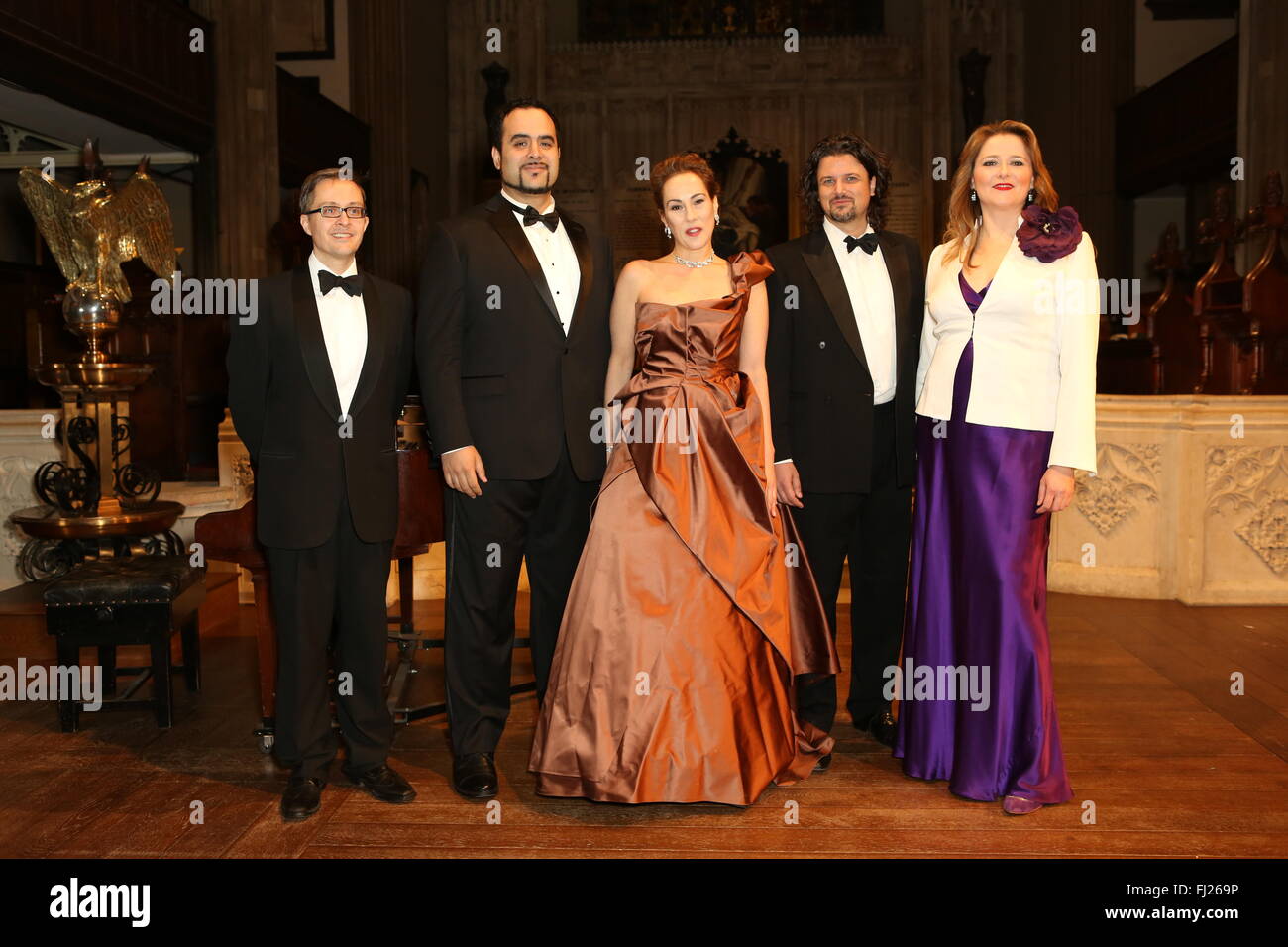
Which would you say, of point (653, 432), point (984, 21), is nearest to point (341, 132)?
point (984, 21)

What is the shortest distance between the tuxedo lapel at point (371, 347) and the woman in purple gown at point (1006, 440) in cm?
151

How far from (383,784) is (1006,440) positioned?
192 cm

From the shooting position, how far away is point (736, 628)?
117 inches

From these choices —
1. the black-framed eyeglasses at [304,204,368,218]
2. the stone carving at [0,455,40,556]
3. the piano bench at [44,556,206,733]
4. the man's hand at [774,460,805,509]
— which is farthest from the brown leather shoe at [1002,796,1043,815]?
the stone carving at [0,455,40,556]

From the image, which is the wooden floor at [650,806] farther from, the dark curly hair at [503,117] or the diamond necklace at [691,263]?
the dark curly hair at [503,117]

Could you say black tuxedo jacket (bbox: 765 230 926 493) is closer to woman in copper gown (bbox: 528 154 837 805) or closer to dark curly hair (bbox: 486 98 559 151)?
woman in copper gown (bbox: 528 154 837 805)

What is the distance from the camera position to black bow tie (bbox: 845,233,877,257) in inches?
129

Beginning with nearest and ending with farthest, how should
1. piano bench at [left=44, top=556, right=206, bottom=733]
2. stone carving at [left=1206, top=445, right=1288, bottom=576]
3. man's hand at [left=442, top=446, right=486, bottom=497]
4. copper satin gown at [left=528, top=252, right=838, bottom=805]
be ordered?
copper satin gown at [left=528, top=252, right=838, bottom=805]
man's hand at [left=442, top=446, right=486, bottom=497]
piano bench at [left=44, top=556, right=206, bottom=733]
stone carving at [left=1206, top=445, right=1288, bottom=576]

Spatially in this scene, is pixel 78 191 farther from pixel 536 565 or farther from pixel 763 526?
pixel 763 526

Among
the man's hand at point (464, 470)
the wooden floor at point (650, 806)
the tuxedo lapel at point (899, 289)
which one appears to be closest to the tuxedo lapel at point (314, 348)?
the man's hand at point (464, 470)

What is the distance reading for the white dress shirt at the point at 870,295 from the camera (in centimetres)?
332

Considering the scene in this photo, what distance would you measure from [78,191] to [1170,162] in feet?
32.1

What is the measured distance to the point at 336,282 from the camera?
2951 millimetres

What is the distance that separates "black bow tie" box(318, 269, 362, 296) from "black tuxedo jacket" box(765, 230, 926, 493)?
3.87 ft
